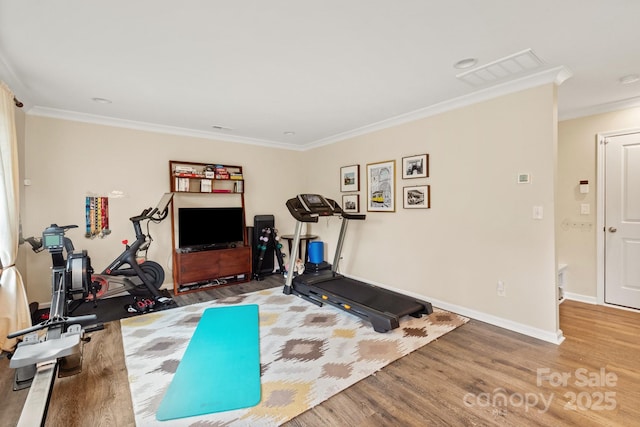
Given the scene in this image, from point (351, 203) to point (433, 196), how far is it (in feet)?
4.94

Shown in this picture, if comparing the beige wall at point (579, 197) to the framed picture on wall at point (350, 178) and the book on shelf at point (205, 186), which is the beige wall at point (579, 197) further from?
the book on shelf at point (205, 186)

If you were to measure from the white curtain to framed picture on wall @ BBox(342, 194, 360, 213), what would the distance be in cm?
399

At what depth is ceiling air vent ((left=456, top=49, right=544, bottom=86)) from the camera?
2.40m

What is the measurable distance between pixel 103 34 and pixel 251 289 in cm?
348

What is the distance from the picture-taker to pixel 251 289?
178 inches

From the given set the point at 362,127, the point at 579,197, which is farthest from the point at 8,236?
the point at 579,197

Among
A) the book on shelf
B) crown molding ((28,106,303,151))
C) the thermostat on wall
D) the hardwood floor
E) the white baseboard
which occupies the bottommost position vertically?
the hardwood floor

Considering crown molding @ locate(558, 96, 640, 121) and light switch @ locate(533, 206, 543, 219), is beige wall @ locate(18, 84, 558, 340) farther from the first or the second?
crown molding @ locate(558, 96, 640, 121)

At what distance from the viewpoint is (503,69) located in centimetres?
261

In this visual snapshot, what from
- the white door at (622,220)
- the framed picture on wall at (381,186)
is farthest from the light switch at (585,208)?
the framed picture on wall at (381,186)

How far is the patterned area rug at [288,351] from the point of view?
1907 mm

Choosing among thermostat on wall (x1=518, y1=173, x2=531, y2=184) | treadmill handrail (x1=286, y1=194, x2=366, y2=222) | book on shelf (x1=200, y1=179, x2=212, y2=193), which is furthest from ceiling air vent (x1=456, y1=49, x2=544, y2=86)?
book on shelf (x1=200, y1=179, x2=212, y2=193)

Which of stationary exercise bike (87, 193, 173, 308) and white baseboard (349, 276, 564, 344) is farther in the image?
stationary exercise bike (87, 193, 173, 308)

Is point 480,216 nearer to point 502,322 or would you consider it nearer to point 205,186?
point 502,322
